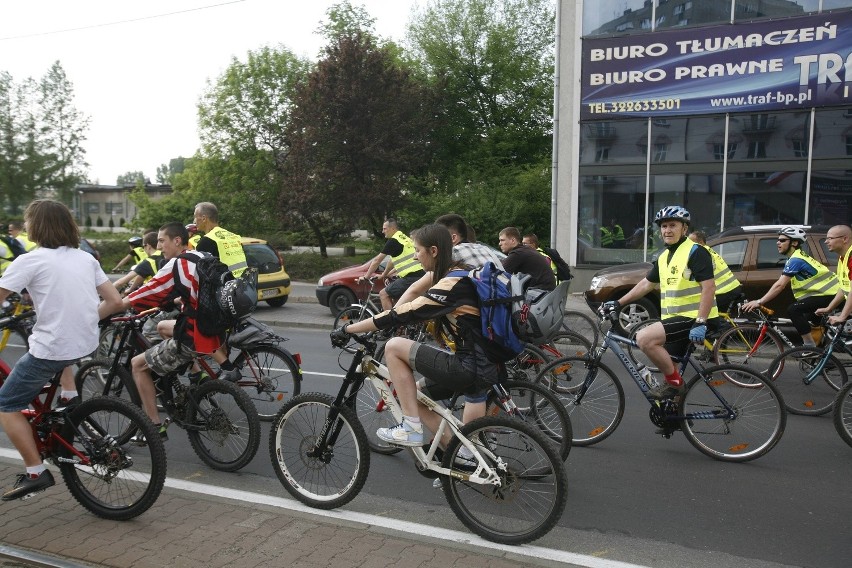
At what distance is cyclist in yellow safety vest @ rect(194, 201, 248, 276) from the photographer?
302 inches

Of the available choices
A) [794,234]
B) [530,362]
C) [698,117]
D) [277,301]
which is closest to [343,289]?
[277,301]

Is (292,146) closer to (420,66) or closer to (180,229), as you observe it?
(420,66)

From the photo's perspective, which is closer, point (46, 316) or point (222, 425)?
point (46, 316)

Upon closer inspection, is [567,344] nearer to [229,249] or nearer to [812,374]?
[812,374]

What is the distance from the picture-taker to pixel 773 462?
19.5ft

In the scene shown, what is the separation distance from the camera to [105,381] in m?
6.41

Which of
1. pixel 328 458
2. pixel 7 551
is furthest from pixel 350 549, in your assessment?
pixel 7 551

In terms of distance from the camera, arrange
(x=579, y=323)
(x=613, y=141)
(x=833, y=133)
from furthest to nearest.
Result: (x=613, y=141) → (x=833, y=133) → (x=579, y=323)

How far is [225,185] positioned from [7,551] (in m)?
30.5

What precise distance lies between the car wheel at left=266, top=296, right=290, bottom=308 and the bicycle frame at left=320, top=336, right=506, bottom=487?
488 inches

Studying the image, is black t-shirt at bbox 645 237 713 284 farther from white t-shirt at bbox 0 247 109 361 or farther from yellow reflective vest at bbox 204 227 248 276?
white t-shirt at bbox 0 247 109 361

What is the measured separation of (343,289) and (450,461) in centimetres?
1104

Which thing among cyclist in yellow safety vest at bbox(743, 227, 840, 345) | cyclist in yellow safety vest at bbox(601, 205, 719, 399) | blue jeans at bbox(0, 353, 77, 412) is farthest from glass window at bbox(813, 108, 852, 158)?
blue jeans at bbox(0, 353, 77, 412)

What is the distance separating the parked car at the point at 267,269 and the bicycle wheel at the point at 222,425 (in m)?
10.5
